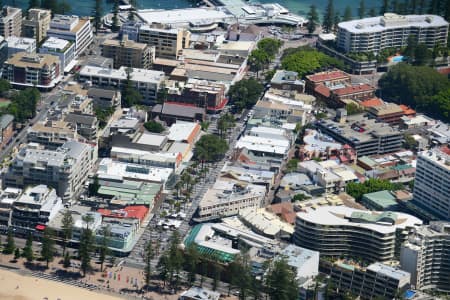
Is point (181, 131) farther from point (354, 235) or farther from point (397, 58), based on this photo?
point (397, 58)

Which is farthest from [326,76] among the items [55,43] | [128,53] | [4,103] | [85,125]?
[4,103]

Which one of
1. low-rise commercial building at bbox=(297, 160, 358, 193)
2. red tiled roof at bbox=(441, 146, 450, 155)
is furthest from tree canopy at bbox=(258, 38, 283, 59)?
low-rise commercial building at bbox=(297, 160, 358, 193)

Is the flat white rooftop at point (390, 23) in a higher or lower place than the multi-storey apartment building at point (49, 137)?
higher

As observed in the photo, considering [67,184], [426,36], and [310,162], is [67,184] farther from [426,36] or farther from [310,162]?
[426,36]

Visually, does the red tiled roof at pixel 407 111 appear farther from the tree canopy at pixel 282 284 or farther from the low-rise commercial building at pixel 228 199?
the tree canopy at pixel 282 284

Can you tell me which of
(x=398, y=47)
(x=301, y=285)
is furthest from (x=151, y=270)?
(x=398, y=47)

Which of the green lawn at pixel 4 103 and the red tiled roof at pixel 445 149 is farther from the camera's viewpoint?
the green lawn at pixel 4 103

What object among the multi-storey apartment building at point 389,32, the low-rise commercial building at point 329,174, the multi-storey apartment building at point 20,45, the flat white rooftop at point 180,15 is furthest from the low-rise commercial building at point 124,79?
the multi-storey apartment building at point 389,32
